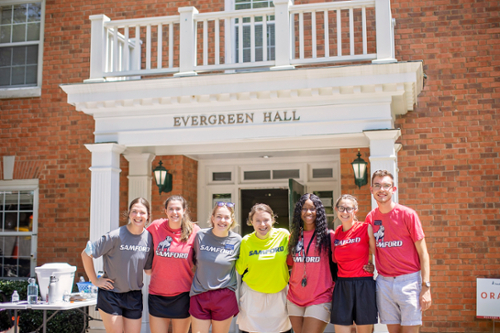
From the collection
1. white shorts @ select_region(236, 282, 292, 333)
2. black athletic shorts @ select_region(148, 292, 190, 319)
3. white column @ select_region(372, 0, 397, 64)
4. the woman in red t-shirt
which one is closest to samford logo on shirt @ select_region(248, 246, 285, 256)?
white shorts @ select_region(236, 282, 292, 333)

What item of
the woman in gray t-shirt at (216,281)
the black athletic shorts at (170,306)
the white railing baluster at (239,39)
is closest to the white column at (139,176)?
the white railing baluster at (239,39)

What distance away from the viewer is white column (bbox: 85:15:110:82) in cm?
685

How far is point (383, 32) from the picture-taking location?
6172mm

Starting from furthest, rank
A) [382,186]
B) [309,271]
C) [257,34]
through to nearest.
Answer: [257,34], [309,271], [382,186]

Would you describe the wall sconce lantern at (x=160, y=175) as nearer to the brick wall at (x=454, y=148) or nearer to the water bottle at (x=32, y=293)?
the water bottle at (x=32, y=293)

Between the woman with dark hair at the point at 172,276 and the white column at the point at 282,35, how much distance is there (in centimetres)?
254

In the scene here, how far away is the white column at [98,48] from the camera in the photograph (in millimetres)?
6848

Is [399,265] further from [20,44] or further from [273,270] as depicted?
[20,44]

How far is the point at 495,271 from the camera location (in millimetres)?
7402

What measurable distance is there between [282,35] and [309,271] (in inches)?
130

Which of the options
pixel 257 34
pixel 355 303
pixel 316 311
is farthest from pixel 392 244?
pixel 257 34

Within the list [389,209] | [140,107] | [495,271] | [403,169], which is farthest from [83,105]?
[495,271]

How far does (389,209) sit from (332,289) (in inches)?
35.5

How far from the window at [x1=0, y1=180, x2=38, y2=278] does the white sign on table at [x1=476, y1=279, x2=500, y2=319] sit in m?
7.37
